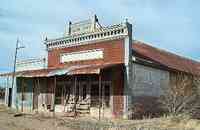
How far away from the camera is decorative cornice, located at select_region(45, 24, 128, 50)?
20750 millimetres

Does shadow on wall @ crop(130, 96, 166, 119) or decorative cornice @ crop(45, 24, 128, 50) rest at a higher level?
decorative cornice @ crop(45, 24, 128, 50)

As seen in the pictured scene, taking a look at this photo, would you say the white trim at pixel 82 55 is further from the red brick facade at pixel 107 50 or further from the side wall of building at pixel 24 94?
the side wall of building at pixel 24 94

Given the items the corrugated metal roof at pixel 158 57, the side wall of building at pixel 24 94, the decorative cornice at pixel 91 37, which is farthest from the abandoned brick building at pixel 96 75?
the corrugated metal roof at pixel 158 57

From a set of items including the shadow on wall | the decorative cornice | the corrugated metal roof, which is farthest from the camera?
the corrugated metal roof

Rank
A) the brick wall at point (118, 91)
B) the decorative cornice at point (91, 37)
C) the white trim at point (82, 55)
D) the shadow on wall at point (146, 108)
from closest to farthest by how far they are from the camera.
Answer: the brick wall at point (118, 91) → the shadow on wall at point (146, 108) → the decorative cornice at point (91, 37) → the white trim at point (82, 55)

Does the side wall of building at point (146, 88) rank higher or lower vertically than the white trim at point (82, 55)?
lower

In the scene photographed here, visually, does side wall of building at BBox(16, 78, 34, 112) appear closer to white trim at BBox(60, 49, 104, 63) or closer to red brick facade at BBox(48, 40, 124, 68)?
red brick facade at BBox(48, 40, 124, 68)

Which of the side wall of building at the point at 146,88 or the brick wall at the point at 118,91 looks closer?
the brick wall at the point at 118,91

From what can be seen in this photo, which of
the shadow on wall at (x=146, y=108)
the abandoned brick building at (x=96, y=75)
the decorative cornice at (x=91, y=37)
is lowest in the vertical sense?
the shadow on wall at (x=146, y=108)

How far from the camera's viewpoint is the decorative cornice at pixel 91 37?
68.1 feet

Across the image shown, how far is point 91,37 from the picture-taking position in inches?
891

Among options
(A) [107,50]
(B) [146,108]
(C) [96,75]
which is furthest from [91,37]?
(B) [146,108]

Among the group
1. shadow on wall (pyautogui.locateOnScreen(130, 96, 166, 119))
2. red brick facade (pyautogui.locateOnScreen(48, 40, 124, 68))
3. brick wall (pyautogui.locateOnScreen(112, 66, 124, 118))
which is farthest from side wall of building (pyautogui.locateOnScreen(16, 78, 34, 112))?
shadow on wall (pyautogui.locateOnScreen(130, 96, 166, 119))

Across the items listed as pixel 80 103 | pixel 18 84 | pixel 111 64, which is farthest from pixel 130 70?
pixel 18 84
